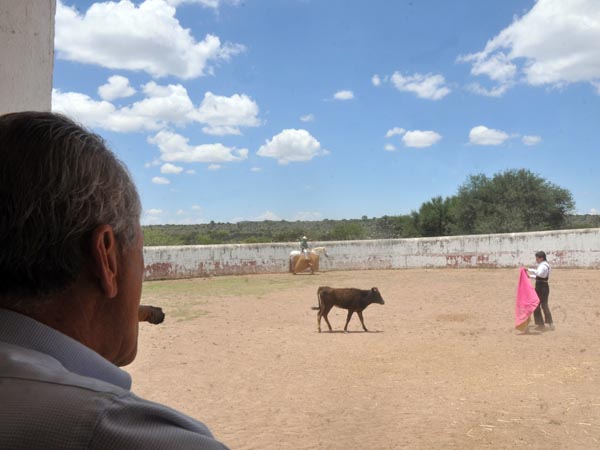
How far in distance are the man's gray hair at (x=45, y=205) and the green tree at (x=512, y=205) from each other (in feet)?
101

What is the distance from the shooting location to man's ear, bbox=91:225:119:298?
91cm

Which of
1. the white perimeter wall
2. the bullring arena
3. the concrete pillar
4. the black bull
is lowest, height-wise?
the bullring arena

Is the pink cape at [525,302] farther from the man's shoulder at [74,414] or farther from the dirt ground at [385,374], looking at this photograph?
the man's shoulder at [74,414]

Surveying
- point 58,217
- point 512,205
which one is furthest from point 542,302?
point 512,205

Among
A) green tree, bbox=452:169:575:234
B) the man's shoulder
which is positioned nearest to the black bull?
the man's shoulder

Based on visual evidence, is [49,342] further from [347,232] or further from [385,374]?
[347,232]

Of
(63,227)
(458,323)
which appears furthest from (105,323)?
(458,323)

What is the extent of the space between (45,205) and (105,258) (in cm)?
14

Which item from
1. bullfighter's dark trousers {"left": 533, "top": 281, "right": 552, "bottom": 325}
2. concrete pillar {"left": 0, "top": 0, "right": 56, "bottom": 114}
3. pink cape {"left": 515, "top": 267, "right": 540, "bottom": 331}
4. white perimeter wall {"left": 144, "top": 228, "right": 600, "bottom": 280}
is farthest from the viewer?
white perimeter wall {"left": 144, "top": 228, "right": 600, "bottom": 280}

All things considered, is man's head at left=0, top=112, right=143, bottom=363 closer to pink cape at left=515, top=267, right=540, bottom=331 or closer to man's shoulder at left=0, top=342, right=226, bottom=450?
man's shoulder at left=0, top=342, right=226, bottom=450

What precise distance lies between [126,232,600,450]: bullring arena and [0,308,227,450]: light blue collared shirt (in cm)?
389

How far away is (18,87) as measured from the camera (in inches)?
106

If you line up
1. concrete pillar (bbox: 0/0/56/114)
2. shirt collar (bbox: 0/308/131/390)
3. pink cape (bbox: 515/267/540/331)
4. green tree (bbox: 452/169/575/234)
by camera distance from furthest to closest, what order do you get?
1. green tree (bbox: 452/169/575/234)
2. pink cape (bbox: 515/267/540/331)
3. concrete pillar (bbox: 0/0/56/114)
4. shirt collar (bbox: 0/308/131/390)

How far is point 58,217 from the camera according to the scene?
853mm
